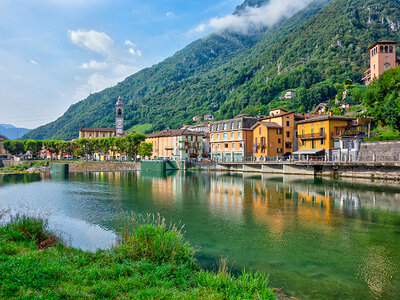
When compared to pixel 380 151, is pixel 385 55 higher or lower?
higher

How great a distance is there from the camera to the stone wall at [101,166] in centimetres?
7731

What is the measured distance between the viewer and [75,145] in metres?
97.5

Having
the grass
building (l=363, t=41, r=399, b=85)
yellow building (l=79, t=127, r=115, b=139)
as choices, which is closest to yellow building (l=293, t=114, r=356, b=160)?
building (l=363, t=41, r=399, b=85)

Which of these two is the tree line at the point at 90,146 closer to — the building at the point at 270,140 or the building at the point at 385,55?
the building at the point at 270,140

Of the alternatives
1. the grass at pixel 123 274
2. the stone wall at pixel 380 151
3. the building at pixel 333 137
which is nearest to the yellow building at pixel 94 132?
the building at pixel 333 137

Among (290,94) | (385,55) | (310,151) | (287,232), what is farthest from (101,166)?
(290,94)

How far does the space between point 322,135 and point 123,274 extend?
52686mm

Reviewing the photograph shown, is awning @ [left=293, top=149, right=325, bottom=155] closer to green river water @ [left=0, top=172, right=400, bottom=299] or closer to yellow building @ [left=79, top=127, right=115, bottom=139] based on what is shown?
green river water @ [left=0, top=172, right=400, bottom=299]

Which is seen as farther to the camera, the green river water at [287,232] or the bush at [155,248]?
the green river water at [287,232]

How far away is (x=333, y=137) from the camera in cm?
5141

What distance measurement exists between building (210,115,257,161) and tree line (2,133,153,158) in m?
21.5

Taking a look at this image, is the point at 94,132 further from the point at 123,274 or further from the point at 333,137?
the point at 123,274

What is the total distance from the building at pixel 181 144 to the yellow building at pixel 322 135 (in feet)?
121

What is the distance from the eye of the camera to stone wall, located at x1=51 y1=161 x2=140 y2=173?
254ft
